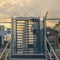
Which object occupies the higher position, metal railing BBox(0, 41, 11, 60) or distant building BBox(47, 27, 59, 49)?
distant building BBox(47, 27, 59, 49)

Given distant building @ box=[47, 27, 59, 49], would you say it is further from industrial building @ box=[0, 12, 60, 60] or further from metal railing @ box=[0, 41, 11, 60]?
metal railing @ box=[0, 41, 11, 60]

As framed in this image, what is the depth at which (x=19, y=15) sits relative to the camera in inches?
447

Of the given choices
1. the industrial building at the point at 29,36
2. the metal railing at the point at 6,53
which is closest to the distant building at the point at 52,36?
the industrial building at the point at 29,36

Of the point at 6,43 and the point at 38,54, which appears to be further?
the point at 6,43

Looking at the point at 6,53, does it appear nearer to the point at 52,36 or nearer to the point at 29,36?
the point at 29,36

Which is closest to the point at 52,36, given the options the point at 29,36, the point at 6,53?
the point at 29,36

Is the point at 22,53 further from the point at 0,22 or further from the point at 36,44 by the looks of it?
the point at 0,22

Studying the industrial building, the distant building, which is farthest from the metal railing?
the distant building

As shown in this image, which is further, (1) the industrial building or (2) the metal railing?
(1) the industrial building

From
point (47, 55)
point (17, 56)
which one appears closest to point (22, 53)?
point (17, 56)

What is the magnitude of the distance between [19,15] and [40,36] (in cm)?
136

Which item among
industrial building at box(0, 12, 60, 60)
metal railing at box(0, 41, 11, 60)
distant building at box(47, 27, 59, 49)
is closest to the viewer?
metal railing at box(0, 41, 11, 60)

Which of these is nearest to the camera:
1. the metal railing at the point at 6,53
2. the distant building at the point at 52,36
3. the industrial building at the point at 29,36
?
the metal railing at the point at 6,53

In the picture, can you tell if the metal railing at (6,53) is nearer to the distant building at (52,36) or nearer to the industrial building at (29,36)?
the industrial building at (29,36)
